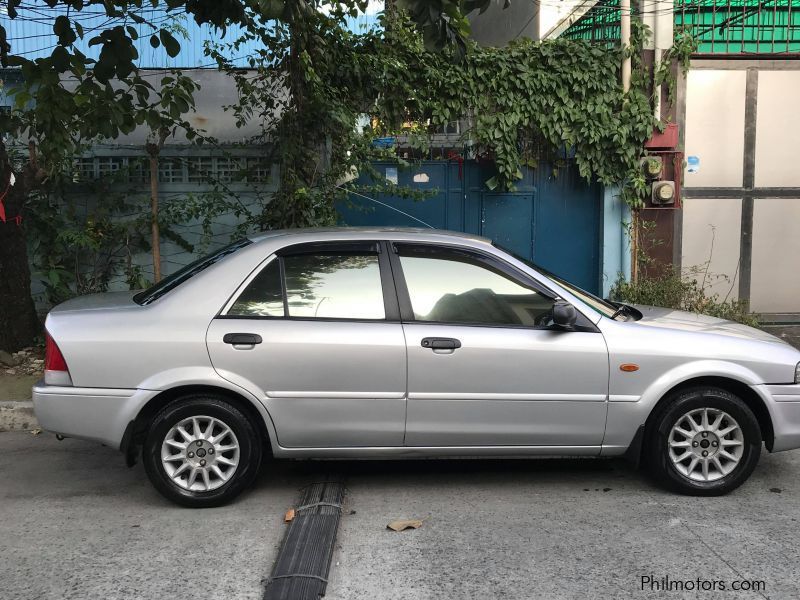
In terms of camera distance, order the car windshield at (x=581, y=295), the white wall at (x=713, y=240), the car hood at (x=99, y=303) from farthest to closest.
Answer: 1. the white wall at (x=713, y=240)
2. the car windshield at (x=581, y=295)
3. the car hood at (x=99, y=303)

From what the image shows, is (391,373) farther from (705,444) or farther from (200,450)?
(705,444)

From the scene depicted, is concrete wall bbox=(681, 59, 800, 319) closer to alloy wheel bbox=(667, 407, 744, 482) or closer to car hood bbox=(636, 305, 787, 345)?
car hood bbox=(636, 305, 787, 345)

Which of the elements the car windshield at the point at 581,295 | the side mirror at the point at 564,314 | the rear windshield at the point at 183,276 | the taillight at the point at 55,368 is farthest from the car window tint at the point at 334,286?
the taillight at the point at 55,368

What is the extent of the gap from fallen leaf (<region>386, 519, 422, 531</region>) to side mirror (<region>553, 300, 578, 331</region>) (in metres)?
1.36

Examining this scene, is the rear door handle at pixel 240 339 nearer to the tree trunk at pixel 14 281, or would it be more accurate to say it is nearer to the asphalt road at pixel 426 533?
the asphalt road at pixel 426 533

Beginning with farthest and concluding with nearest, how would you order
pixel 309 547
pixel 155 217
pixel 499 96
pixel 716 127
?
1. pixel 716 127
2. pixel 499 96
3. pixel 155 217
4. pixel 309 547

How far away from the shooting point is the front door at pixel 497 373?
4.29m

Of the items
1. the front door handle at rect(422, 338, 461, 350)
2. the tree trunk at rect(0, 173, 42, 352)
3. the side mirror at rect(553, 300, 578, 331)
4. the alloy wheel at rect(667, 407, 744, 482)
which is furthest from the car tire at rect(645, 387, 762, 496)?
the tree trunk at rect(0, 173, 42, 352)

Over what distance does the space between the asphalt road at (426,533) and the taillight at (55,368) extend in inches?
30.5

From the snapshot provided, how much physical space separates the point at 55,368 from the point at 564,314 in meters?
2.90

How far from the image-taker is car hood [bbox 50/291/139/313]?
4.48m

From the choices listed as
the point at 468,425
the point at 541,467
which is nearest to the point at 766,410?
the point at 541,467

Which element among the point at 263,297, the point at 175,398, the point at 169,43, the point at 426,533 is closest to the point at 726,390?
the point at 426,533

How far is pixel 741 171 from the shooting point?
30.5ft
